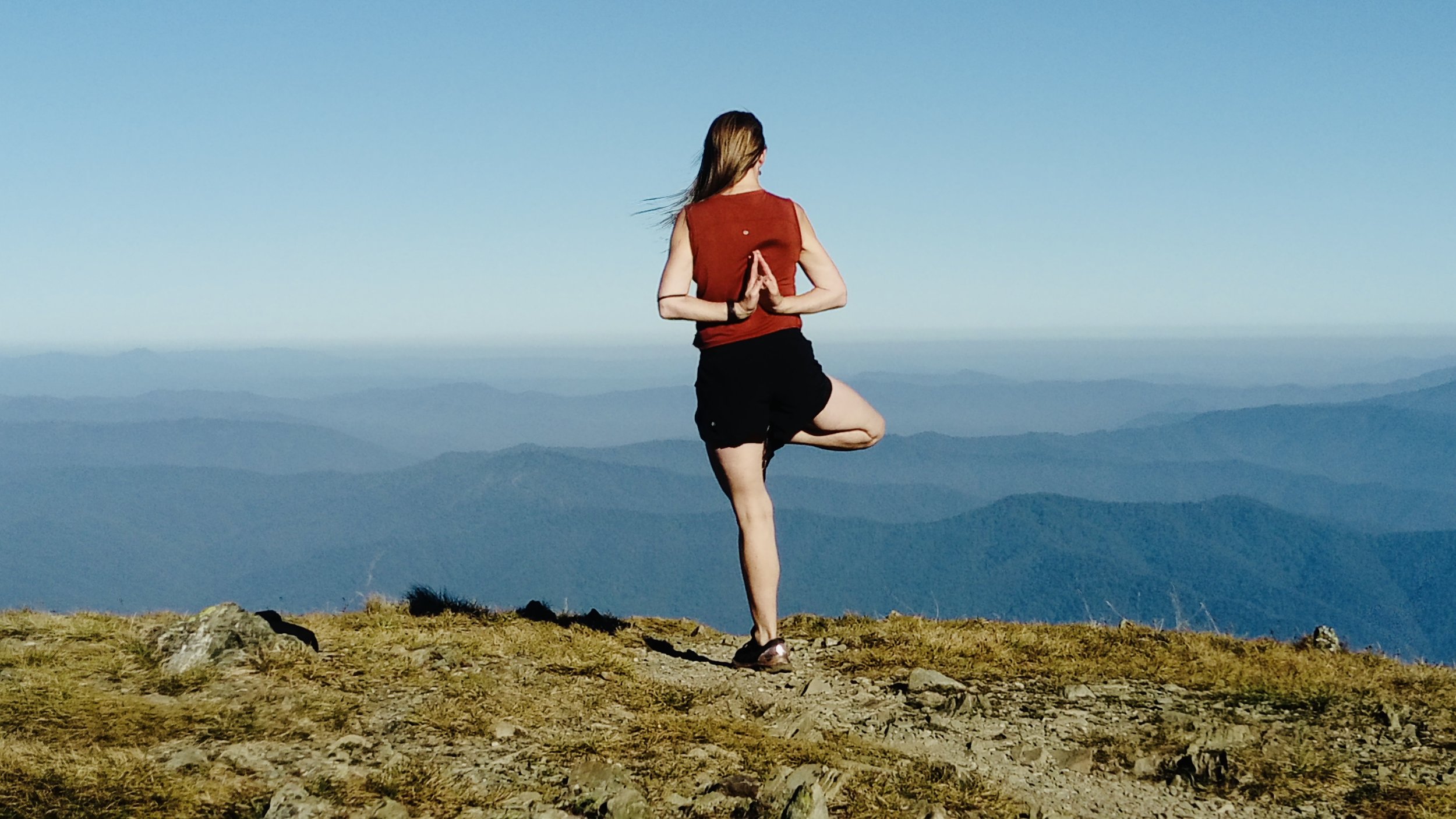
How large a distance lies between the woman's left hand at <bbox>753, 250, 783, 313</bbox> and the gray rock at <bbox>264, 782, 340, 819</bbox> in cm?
377

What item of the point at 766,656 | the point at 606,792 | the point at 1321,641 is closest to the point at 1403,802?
the point at 766,656

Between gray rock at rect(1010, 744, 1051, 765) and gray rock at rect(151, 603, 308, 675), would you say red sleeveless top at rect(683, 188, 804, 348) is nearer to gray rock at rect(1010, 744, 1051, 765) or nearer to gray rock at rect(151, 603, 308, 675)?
gray rock at rect(1010, 744, 1051, 765)

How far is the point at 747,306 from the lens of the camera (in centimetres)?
583

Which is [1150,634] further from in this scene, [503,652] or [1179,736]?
[503,652]

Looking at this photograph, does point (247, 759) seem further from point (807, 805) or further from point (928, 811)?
point (928, 811)

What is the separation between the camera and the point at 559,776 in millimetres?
4609

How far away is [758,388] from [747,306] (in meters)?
0.63

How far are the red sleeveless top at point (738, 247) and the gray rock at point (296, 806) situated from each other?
11.5ft

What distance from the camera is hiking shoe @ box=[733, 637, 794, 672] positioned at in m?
7.02

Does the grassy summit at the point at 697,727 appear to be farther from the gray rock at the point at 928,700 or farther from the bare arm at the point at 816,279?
the bare arm at the point at 816,279

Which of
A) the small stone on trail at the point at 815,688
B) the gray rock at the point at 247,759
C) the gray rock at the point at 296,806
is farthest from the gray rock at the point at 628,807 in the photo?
the small stone on trail at the point at 815,688

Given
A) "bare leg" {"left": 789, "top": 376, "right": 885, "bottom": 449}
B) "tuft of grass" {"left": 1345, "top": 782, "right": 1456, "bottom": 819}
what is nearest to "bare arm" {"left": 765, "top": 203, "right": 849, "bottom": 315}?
"bare leg" {"left": 789, "top": 376, "right": 885, "bottom": 449}

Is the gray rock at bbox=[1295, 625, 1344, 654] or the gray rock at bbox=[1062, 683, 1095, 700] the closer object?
the gray rock at bbox=[1062, 683, 1095, 700]

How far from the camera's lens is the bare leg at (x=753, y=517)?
21.1 feet
